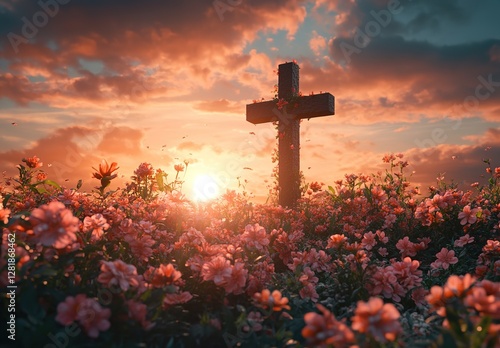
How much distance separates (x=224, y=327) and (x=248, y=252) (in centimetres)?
111

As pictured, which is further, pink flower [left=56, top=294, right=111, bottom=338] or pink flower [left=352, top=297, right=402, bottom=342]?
pink flower [left=56, top=294, right=111, bottom=338]

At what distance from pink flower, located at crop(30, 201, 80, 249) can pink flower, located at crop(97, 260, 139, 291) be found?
0.71ft

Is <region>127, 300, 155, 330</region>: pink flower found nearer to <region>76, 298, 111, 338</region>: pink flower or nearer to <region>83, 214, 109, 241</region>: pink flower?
<region>76, 298, 111, 338</region>: pink flower

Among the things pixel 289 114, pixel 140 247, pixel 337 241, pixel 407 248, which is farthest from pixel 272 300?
pixel 289 114

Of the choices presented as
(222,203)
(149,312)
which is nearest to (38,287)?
(149,312)

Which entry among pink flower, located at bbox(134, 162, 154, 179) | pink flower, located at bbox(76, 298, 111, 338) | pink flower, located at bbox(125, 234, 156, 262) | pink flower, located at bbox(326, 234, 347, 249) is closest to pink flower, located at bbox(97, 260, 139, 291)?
pink flower, located at bbox(76, 298, 111, 338)

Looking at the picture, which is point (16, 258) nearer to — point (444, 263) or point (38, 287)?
point (38, 287)

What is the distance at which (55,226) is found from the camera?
2039 mm

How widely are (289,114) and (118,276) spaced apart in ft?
21.8

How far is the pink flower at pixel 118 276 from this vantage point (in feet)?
6.57

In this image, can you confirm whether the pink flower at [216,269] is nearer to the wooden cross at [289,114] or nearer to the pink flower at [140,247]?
the pink flower at [140,247]

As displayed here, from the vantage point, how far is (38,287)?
7.07 feet

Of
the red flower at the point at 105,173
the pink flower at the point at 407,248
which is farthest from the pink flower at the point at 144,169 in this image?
the pink flower at the point at 407,248

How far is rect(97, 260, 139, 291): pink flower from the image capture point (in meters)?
2.00
